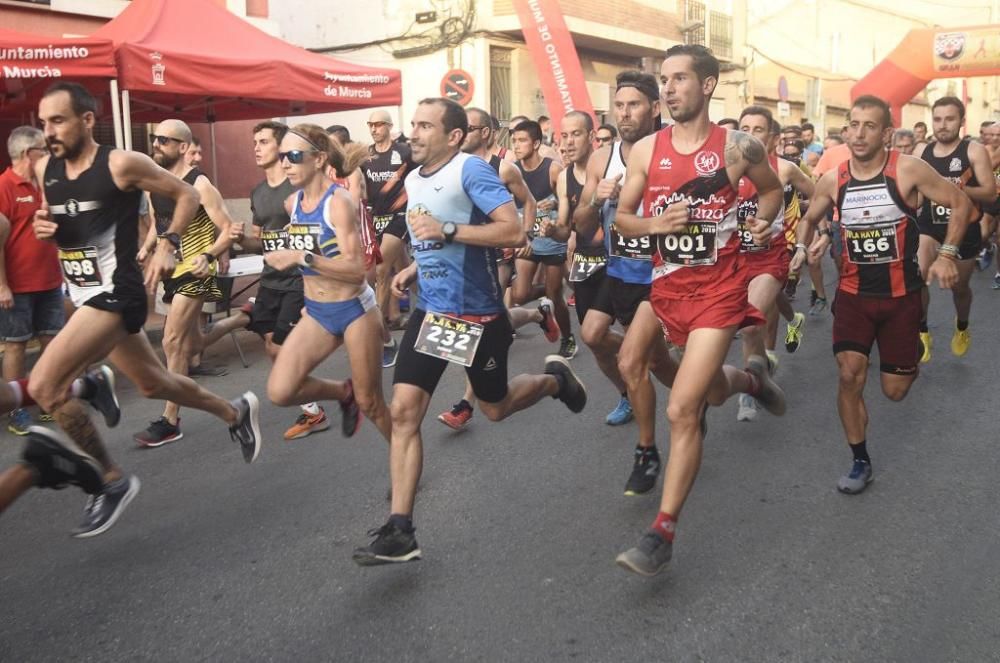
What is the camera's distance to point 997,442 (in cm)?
539

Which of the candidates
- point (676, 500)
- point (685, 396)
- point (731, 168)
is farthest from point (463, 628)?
point (731, 168)

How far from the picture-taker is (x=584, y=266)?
5.95 metres

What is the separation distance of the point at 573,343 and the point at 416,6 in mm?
16309

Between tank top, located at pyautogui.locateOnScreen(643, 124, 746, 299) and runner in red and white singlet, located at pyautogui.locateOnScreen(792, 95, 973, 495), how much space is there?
1035mm

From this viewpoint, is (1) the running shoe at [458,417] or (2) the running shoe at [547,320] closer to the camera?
(1) the running shoe at [458,417]

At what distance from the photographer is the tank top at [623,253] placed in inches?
209

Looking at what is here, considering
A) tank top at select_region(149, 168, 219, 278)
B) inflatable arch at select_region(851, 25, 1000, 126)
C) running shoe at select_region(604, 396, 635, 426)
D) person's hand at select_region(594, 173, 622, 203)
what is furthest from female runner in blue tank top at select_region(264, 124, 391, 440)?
inflatable arch at select_region(851, 25, 1000, 126)

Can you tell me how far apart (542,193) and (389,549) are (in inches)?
199

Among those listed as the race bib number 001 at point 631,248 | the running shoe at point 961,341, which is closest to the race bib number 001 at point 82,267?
the race bib number 001 at point 631,248

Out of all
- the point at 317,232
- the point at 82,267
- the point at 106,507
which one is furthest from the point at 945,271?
the point at 82,267

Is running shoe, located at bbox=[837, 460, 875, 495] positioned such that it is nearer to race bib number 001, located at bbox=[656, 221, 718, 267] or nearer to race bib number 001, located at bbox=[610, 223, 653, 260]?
race bib number 001, located at bbox=[656, 221, 718, 267]

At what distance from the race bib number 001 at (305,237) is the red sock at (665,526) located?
88.6 inches

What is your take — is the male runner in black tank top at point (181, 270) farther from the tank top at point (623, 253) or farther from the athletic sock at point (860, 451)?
the athletic sock at point (860, 451)

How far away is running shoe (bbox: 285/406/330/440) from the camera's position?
5.84m
